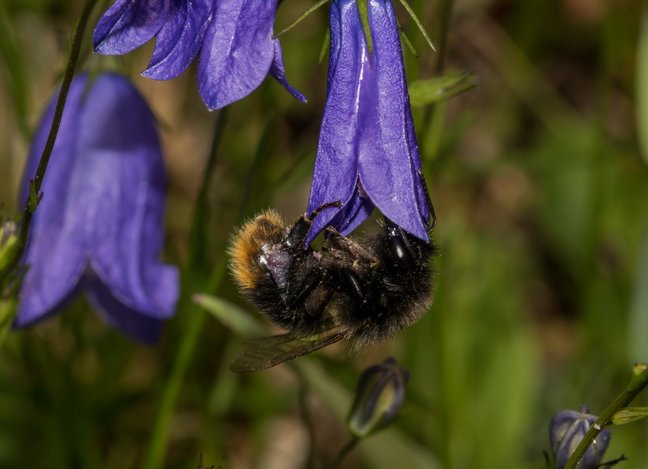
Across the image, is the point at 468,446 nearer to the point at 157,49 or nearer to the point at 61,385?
the point at 61,385

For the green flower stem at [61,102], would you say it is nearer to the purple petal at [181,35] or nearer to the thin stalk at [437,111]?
the purple petal at [181,35]

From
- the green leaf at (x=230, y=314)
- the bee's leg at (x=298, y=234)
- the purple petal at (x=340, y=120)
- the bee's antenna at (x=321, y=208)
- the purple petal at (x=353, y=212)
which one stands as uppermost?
the purple petal at (x=340, y=120)

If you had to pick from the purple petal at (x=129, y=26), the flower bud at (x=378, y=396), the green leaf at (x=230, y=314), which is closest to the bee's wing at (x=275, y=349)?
the flower bud at (x=378, y=396)

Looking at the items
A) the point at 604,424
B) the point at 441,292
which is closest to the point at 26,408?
the point at 441,292

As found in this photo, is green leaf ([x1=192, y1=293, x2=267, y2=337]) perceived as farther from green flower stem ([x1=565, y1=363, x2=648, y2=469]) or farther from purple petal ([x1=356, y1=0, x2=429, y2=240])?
green flower stem ([x1=565, y1=363, x2=648, y2=469])

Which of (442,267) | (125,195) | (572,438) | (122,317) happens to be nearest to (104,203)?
(125,195)

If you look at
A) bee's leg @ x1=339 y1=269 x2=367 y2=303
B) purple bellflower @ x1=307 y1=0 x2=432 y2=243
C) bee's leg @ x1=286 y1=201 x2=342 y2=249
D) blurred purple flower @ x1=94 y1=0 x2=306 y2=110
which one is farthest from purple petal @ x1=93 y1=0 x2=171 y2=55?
bee's leg @ x1=339 y1=269 x2=367 y2=303
